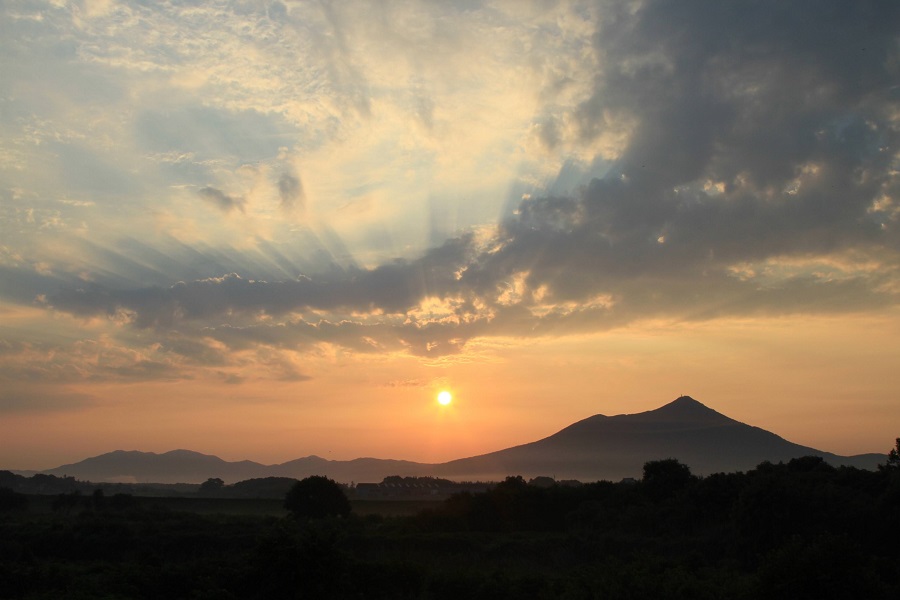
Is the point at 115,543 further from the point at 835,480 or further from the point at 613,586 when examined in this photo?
the point at 835,480

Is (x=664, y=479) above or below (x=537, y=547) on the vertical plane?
above

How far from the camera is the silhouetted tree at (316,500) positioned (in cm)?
6016

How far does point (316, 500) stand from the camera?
6047 centimetres

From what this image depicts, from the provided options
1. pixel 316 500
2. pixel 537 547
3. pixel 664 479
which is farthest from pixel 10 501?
pixel 664 479

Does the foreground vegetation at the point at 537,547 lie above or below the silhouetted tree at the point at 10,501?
below

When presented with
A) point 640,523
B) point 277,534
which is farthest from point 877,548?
point 277,534

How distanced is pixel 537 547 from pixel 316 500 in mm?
26643

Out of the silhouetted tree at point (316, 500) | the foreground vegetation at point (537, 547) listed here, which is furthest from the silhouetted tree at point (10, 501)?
the silhouetted tree at point (316, 500)

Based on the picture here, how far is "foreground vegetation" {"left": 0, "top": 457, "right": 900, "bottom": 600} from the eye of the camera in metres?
17.4

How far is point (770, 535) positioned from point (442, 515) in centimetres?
2320

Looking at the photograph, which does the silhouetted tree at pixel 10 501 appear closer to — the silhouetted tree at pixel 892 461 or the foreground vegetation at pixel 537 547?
the foreground vegetation at pixel 537 547

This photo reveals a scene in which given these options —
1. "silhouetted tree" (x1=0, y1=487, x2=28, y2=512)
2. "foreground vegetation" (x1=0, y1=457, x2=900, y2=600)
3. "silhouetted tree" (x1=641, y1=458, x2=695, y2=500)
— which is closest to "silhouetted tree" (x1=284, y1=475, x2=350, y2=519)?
"foreground vegetation" (x1=0, y1=457, x2=900, y2=600)

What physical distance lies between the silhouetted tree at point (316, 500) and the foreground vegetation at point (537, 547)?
22.4 ft

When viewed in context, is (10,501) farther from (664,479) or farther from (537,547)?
(664,479)
